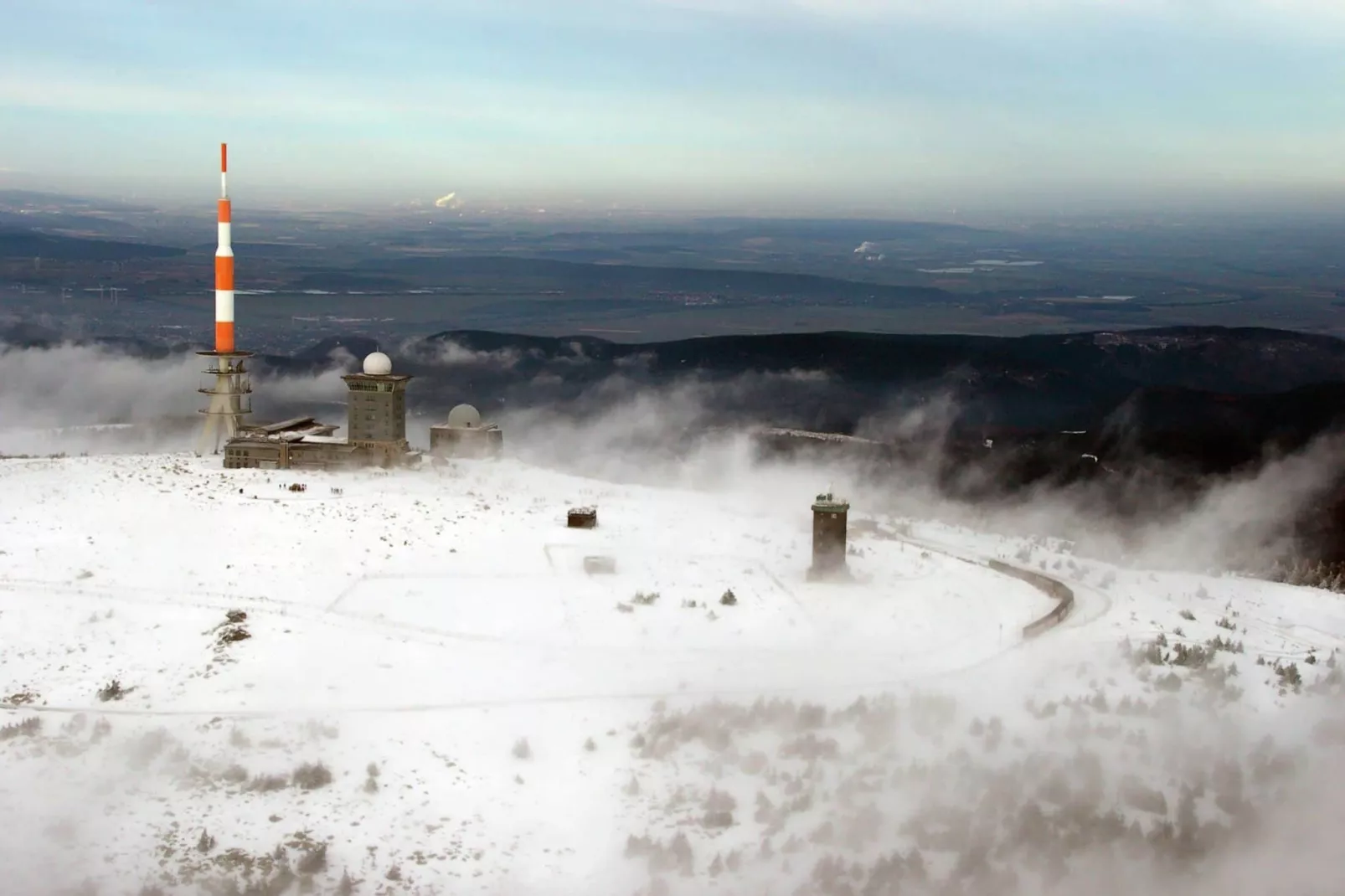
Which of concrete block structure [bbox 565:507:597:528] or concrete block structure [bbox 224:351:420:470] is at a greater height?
concrete block structure [bbox 224:351:420:470]

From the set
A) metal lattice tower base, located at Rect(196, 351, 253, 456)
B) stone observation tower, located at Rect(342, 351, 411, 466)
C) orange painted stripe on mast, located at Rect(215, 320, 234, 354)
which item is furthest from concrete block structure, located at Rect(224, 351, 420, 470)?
orange painted stripe on mast, located at Rect(215, 320, 234, 354)

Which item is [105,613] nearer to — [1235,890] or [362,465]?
[362,465]

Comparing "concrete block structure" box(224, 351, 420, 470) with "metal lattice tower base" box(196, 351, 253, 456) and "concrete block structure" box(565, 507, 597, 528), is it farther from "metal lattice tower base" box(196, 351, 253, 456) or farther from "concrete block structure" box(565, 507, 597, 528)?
"concrete block structure" box(565, 507, 597, 528)

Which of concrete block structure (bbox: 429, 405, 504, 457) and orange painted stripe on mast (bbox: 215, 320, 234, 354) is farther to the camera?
orange painted stripe on mast (bbox: 215, 320, 234, 354)

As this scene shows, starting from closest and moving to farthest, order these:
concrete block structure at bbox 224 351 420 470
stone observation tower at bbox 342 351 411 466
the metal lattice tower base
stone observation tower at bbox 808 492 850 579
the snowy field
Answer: the snowy field < stone observation tower at bbox 808 492 850 579 < concrete block structure at bbox 224 351 420 470 < stone observation tower at bbox 342 351 411 466 < the metal lattice tower base

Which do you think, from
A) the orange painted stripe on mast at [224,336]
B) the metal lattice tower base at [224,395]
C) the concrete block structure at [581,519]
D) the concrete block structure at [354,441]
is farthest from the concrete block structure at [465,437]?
the concrete block structure at [581,519]

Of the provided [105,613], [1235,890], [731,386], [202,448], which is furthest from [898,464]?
[1235,890]

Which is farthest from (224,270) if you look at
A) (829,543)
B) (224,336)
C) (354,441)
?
(829,543)
